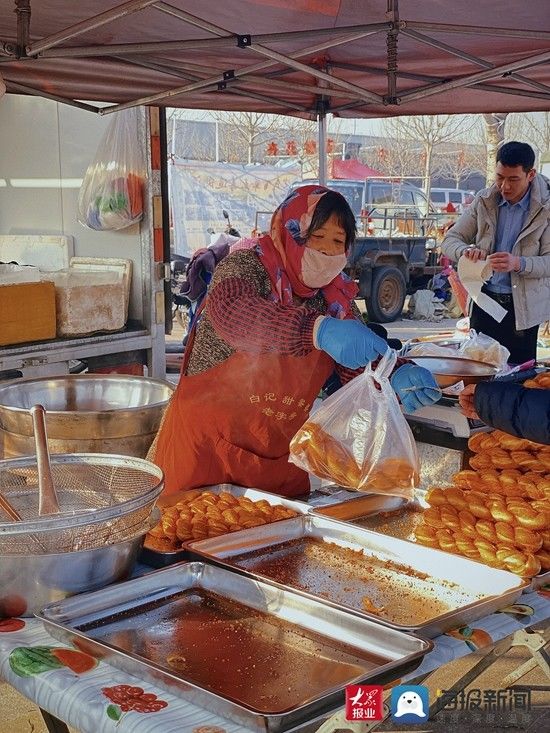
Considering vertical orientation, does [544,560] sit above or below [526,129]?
below

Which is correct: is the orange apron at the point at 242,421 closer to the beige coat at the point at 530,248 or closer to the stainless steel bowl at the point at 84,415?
the stainless steel bowl at the point at 84,415

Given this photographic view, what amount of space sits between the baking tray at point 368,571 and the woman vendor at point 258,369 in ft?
1.80

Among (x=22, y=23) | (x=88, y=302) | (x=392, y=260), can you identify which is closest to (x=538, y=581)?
(x=22, y=23)

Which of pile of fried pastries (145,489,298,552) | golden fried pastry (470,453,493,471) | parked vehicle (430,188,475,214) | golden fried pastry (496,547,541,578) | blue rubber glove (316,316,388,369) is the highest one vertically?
parked vehicle (430,188,475,214)

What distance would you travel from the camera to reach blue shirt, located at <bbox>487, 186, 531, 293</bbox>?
4930 millimetres

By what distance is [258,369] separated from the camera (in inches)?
100

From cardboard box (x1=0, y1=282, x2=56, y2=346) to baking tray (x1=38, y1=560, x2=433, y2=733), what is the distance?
291 centimetres

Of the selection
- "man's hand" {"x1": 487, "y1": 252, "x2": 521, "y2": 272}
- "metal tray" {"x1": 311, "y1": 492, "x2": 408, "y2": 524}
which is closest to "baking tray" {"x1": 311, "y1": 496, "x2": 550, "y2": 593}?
"metal tray" {"x1": 311, "y1": 492, "x2": 408, "y2": 524}

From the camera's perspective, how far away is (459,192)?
2466cm

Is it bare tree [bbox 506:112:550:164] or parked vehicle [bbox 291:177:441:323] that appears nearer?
parked vehicle [bbox 291:177:441:323]

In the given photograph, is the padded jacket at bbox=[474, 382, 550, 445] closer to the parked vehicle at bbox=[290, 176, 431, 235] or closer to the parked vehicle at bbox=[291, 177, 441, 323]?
the parked vehicle at bbox=[291, 177, 441, 323]

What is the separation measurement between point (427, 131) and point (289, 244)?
84.9ft

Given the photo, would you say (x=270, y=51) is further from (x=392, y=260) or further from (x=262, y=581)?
(x=392, y=260)

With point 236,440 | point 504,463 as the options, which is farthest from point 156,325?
point 504,463
